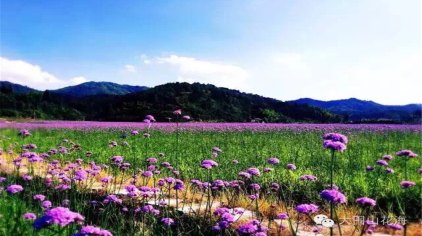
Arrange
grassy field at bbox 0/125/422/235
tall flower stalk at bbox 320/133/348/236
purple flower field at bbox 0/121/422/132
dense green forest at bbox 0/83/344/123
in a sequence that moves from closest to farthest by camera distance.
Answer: tall flower stalk at bbox 320/133/348/236 → grassy field at bbox 0/125/422/235 → purple flower field at bbox 0/121/422/132 → dense green forest at bbox 0/83/344/123

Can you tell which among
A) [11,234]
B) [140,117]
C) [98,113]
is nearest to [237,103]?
[140,117]

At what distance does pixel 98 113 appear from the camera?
54.6 meters

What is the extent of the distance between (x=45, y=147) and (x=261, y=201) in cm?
883

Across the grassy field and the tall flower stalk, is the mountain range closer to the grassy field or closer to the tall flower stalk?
the grassy field

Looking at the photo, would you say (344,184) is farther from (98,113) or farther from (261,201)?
(98,113)

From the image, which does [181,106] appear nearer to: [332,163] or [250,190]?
[250,190]

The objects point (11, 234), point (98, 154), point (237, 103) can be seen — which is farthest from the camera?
point (237, 103)

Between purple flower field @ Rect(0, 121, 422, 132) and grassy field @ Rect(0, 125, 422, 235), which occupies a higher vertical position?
purple flower field @ Rect(0, 121, 422, 132)

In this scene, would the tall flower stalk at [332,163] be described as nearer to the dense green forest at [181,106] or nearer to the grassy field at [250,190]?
the grassy field at [250,190]

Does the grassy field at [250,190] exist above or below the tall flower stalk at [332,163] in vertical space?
below

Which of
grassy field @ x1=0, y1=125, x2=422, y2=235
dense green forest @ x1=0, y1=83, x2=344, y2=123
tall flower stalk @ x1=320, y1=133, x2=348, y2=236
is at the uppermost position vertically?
dense green forest @ x1=0, y1=83, x2=344, y2=123

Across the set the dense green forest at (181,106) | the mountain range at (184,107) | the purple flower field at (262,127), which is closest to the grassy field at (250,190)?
the purple flower field at (262,127)

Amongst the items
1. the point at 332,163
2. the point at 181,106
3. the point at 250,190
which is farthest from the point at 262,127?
the point at 181,106

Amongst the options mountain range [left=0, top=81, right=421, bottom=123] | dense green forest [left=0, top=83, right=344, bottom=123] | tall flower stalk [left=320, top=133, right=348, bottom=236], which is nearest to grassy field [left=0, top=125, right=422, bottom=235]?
tall flower stalk [left=320, top=133, right=348, bottom=236]
